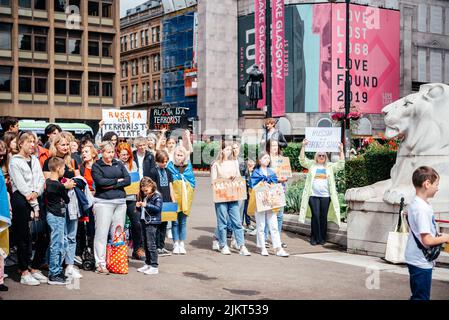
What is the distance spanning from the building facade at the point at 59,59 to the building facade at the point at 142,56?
23.9 metres

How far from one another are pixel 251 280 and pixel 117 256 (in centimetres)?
186

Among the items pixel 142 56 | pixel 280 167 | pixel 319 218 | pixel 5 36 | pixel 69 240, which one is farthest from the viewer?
pixel 142 56

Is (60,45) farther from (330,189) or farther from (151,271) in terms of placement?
(151,271)

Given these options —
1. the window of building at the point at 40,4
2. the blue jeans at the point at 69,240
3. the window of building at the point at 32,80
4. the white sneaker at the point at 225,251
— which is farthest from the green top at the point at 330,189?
the window of building at the point at 40,4

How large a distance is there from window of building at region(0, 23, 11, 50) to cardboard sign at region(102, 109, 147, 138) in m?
47.7

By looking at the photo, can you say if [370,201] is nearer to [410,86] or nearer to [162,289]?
[162,289]

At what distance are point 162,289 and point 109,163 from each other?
7.01 feet

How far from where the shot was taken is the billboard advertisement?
54.4 m

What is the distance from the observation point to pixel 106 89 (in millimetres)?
66562

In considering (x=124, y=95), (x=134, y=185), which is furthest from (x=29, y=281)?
(x=124, y=95)

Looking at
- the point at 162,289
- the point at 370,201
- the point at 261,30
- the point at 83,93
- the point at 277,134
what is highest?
the point at 261,30

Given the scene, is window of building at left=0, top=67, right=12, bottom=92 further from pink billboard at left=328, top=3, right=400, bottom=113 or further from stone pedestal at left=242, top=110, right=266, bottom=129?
stone pedestal at left=242, top=110, right=266, bottom=129

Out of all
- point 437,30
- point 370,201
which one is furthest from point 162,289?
point 437,30

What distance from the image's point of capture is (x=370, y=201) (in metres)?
11.1
